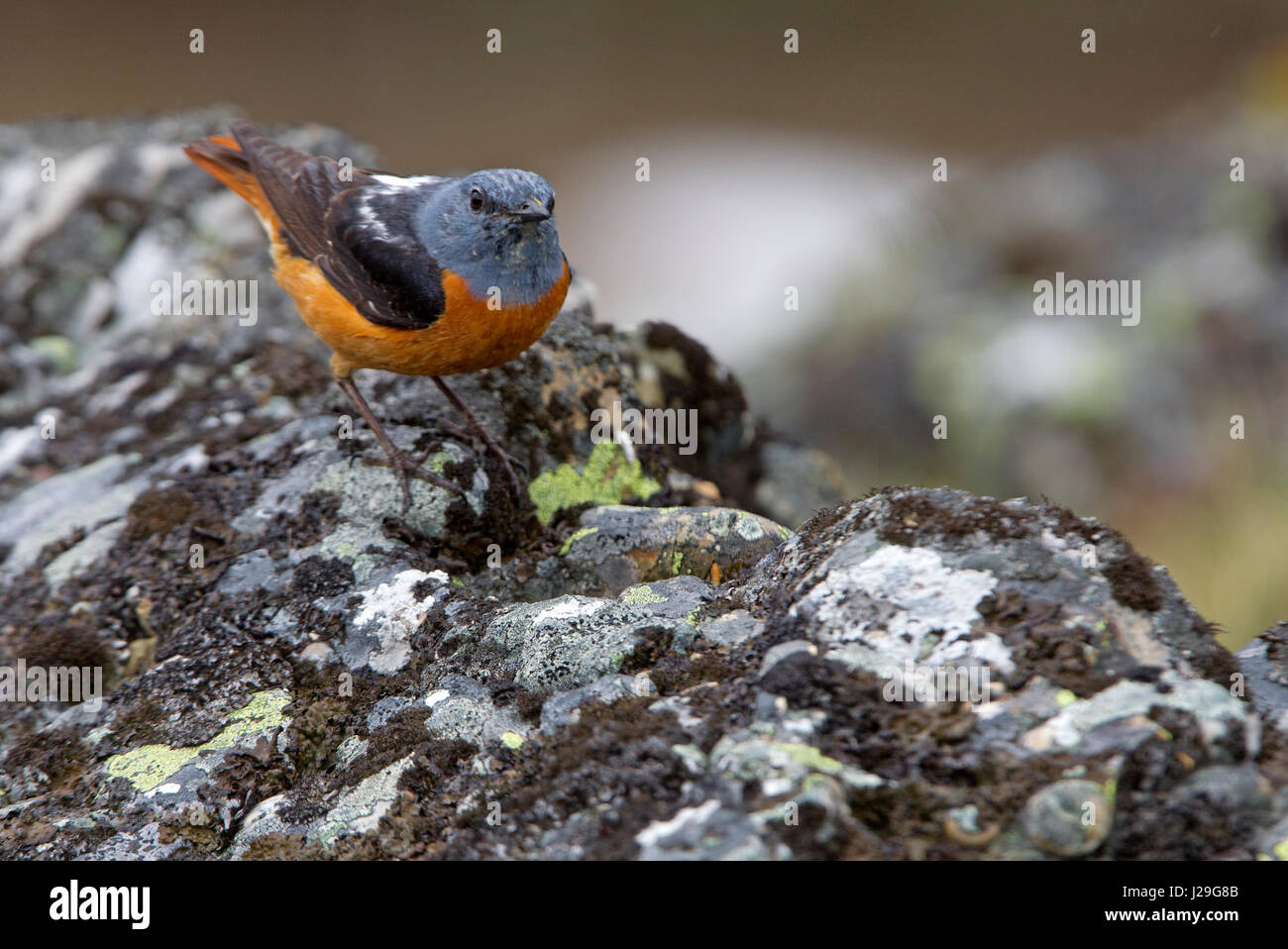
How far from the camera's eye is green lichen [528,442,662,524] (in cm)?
445

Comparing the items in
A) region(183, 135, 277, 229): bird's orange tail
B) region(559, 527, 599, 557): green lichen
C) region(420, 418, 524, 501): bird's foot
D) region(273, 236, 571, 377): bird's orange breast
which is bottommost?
region(559, 527, 599, 557): green lichen

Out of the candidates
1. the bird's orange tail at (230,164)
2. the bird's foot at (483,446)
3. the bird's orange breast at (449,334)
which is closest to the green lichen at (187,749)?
the bird's foot at (483,446)

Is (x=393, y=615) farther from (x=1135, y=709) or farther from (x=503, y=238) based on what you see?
(x=1135, y=709)

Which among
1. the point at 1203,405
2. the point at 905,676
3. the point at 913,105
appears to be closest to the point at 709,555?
the point at 905,676

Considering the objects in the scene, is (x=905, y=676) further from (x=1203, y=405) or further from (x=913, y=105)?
(x=913, y=105)

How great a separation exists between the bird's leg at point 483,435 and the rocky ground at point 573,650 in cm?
6

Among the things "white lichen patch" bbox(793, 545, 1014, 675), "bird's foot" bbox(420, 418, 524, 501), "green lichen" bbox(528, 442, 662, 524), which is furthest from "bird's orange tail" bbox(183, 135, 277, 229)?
"white lichen patch" bbox(793, 545, 1014, 675)

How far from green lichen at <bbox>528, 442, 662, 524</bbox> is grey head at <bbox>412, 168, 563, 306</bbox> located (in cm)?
77

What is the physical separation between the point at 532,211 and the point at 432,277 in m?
0.51

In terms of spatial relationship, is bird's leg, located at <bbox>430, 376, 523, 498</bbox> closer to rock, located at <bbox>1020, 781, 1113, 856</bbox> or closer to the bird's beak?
the bird's beak

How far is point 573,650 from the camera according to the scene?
10.0 feet

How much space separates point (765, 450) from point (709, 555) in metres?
2.03

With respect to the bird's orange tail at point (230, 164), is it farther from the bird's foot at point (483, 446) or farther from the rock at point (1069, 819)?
the rock at point (1069, 819)

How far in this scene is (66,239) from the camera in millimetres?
6863
